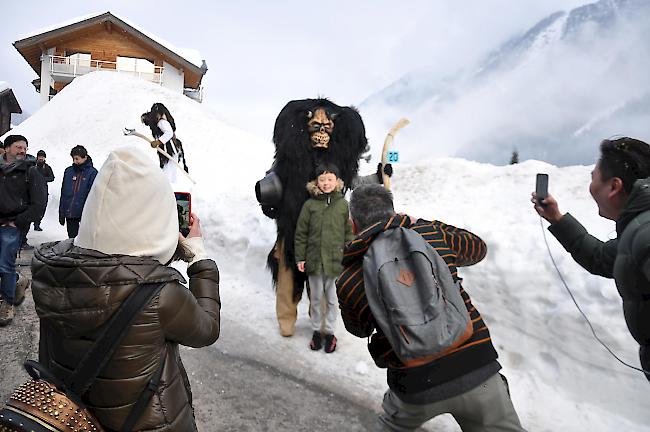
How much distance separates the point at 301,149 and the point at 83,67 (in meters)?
27.0

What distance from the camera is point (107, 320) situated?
1.38m

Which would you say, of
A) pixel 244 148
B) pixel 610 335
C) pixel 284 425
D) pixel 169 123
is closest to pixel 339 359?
pixel 284 425

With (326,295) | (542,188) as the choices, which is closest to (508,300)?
(326,295)

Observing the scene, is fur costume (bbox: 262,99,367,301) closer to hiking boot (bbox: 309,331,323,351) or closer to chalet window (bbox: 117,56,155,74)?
hiking boot (bbox: 309,331,323,351)

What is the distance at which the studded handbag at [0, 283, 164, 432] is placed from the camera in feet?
4.30

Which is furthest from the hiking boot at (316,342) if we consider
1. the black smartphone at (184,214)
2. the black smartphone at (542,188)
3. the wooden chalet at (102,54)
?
the wooden chalet at (102,54)

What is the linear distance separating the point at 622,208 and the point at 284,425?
2.61 meters

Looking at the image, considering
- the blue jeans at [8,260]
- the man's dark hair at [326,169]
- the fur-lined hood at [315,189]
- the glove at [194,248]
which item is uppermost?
the man's dark hair at [326,169]

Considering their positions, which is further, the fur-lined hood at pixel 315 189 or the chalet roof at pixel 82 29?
the chalet roof at pixel 82 29

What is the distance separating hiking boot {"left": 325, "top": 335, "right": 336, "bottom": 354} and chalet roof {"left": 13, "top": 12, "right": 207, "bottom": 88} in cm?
2609

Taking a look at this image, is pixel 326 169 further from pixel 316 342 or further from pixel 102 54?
pixel 102 54

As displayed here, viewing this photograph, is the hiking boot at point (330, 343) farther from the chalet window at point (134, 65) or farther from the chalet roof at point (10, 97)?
the chalet roof at point (10, 97)

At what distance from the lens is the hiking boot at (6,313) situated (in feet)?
14.7

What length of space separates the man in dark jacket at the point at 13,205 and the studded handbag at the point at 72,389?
A: 3.54 m
